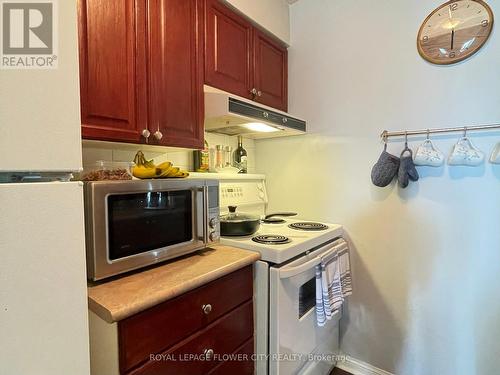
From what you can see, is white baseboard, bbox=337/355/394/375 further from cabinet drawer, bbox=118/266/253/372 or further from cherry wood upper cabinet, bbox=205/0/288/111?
cherry wood upper cabinet, bbox=205/0/288/111

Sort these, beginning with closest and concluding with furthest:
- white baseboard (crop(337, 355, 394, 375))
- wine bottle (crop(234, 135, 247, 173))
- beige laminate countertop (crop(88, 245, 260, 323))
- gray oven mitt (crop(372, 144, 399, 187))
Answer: beige laminate countertop (crop(88, 245, 260, 323)) < gray oven mitt (crop(372, 144, 399, 187)) < white baseboard (crop(337, 355, 394, 375)) < wine bottle (crop(234, 135, 247, 173))

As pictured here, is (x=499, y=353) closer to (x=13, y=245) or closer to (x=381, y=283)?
(x=381, y=283)

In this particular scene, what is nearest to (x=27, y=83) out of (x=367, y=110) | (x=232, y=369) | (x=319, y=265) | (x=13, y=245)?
(x=13, y=245)

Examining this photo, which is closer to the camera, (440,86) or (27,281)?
(27,281)

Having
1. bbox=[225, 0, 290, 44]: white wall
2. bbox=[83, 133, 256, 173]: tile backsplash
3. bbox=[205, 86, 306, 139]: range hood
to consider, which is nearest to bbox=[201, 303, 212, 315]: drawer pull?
bbox=[83, 133, 256, 173]: tile backsplash

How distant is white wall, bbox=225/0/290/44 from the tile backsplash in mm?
750

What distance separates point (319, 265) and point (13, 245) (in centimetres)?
122

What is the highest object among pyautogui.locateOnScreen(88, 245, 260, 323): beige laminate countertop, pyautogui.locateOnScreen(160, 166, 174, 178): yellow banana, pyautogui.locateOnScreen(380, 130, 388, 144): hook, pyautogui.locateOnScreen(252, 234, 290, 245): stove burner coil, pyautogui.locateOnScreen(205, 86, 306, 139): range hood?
pyautogui.locateOnScreen(205, 86, 306, 139): range hood

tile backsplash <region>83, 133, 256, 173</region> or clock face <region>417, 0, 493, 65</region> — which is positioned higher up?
clock face <region>417, 0, 493, 65</region>

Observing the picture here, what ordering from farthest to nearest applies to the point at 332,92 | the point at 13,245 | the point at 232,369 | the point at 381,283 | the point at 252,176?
the point at 252,176 < the point at 332,92 < the point at 381,283 < the point at 232,369 < the point at 13,245

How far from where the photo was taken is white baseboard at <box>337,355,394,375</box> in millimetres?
1639

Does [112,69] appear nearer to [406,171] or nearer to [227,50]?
[227,50]

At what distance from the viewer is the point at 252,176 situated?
1942 millimetres

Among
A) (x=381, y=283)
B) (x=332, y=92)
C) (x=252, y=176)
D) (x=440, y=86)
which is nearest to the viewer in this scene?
(x=440, y=86)
